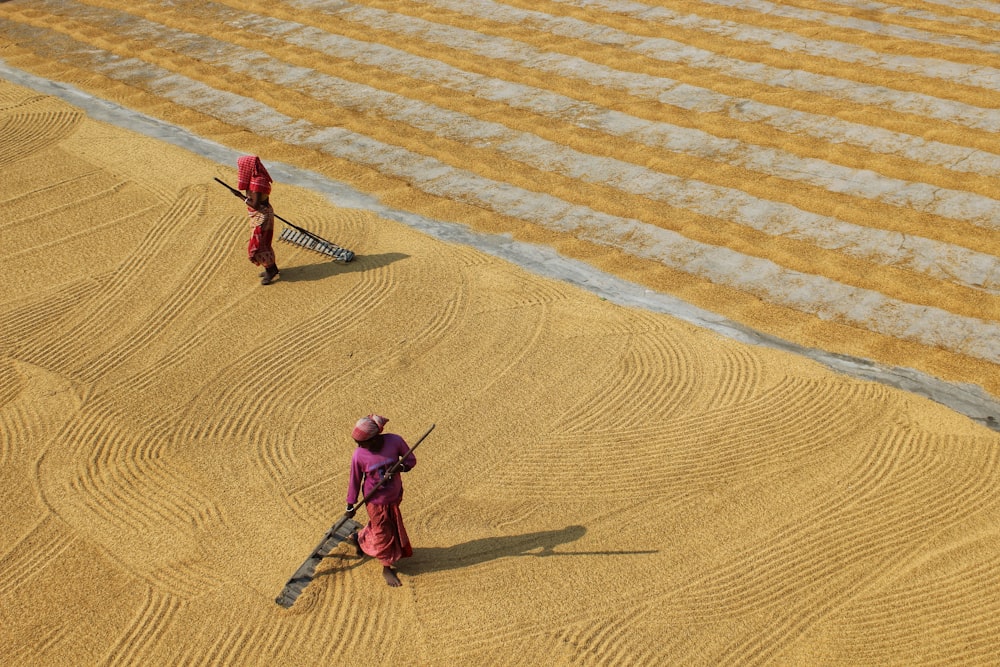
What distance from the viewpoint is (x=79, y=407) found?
8484mm

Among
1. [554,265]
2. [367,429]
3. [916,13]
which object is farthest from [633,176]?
[367,429]

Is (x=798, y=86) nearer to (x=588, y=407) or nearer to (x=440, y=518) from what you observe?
(x=588, y=407)

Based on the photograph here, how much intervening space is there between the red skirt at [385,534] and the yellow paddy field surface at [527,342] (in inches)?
10.8

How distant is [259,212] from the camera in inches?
403

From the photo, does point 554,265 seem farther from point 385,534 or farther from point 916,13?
point 916,13

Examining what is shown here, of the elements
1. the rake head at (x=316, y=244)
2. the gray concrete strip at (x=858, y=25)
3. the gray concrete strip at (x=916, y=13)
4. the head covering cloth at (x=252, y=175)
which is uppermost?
the gray concrete strip at (x=916, y=13)

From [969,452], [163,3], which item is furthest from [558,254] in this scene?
[163,3]

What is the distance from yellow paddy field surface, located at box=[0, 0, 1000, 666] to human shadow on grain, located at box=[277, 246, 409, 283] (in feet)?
0.21

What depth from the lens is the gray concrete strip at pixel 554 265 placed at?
28.8ft

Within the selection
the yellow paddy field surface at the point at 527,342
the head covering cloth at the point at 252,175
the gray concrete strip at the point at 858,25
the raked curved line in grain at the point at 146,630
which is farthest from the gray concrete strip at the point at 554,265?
the gray concrete strip at the point at 858,25

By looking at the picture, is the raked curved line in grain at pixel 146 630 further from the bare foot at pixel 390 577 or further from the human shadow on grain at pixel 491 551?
the human shadow on grain at pixel 491 551

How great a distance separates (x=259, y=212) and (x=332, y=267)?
1060mm

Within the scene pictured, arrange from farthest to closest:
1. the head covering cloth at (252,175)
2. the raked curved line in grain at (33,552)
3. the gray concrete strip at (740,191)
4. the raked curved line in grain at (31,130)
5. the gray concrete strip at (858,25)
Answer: the gray concrete strip at (858,25)
the raked curved line in grain at (31,130)
the gray concrete strip at (740,191)
the head covering cloth at (252,175)
the raked curved line in grain at (33,552)

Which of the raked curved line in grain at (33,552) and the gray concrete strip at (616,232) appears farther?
the gray concrete strip at (616,232)
